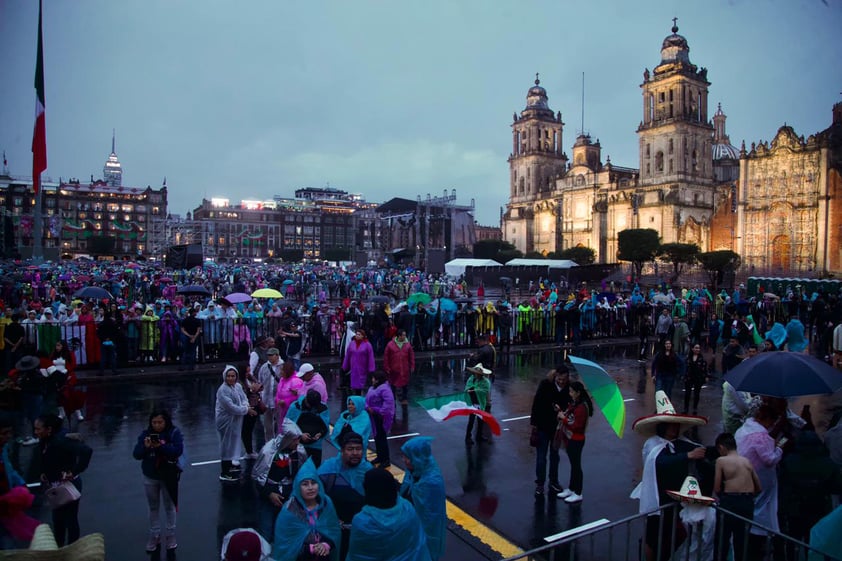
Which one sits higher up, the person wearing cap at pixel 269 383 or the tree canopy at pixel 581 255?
the tree canopy at pixel 581 255

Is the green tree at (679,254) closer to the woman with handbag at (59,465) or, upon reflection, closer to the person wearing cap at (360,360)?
the person wearing cap at (360,360)

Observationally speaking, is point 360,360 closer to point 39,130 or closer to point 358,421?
point 358,421

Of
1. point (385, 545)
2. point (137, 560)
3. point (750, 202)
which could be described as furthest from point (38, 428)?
point (750, 202)

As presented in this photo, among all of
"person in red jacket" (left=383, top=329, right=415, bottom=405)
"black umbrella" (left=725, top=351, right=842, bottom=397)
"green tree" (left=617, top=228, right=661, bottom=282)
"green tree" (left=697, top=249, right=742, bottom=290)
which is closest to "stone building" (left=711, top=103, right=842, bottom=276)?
"green tree" (left=697, top=249, right=742, bottom=290)

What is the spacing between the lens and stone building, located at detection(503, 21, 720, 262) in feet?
229

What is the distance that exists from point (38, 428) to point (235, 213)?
5632 inches

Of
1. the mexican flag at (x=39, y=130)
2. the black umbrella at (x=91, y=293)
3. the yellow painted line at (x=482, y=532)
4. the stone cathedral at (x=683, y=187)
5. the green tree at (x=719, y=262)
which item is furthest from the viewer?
the stone cathedral at (x=683, y=187)

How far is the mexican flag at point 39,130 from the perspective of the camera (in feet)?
57.1

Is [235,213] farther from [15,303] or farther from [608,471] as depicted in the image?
[608,471]

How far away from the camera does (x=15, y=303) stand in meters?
22.7

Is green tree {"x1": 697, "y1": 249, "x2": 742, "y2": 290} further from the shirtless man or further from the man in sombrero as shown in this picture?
the shirtless man

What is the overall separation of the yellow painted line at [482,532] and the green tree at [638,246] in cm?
5391

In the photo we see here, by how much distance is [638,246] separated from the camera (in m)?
58.0

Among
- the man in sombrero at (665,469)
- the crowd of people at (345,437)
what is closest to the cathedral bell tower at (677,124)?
the crowd of people at (345,437)
